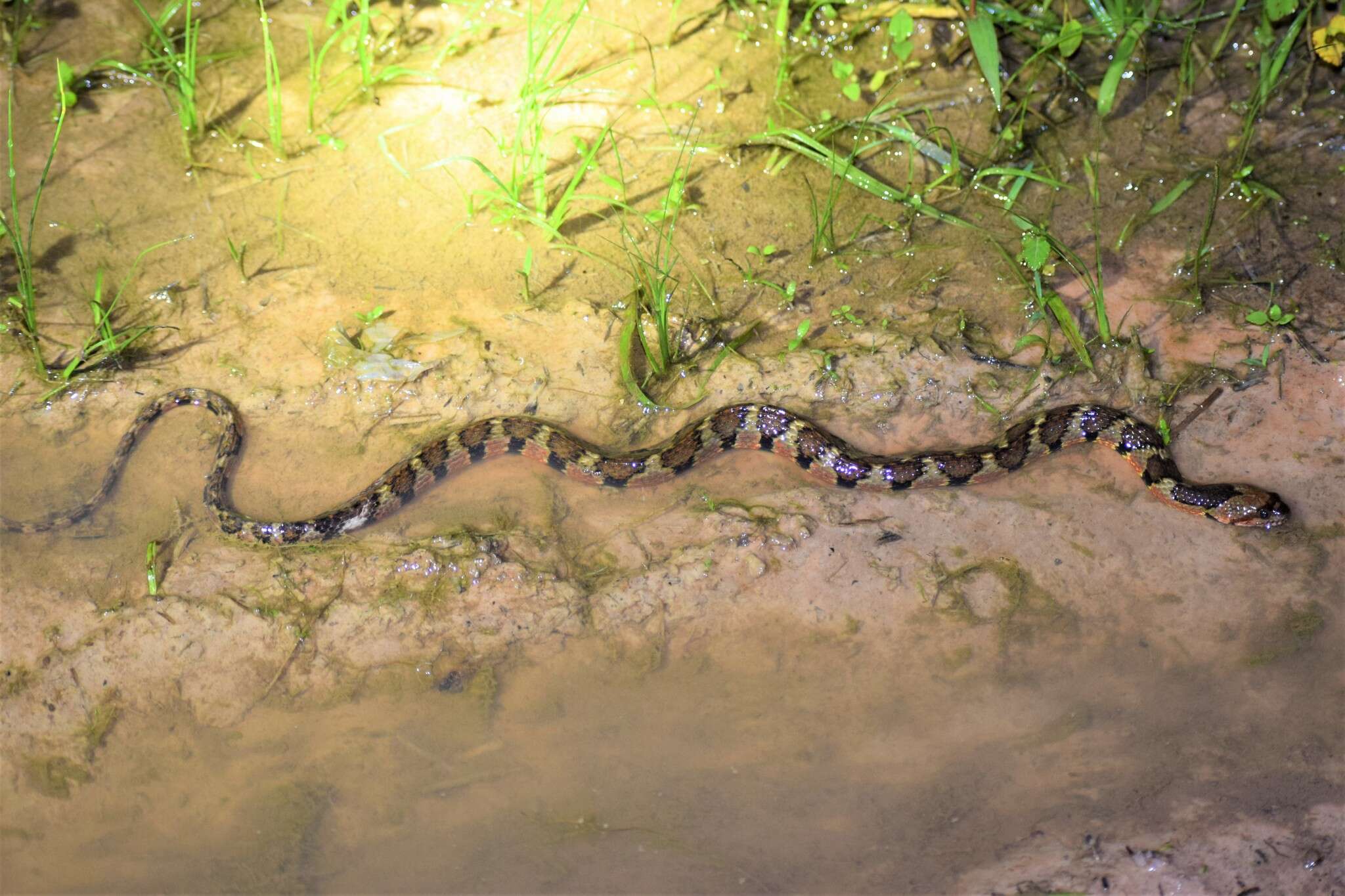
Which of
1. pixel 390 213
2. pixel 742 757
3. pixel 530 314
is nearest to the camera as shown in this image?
pixel 742 757

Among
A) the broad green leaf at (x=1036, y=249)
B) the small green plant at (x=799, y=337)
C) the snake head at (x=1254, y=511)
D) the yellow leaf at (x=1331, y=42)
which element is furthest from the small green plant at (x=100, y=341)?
the yellow leaf at (x=1331, y=42)

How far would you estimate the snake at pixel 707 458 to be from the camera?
570 cm

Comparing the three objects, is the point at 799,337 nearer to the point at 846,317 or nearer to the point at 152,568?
the point at 846,317

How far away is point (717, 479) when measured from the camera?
19.8ft

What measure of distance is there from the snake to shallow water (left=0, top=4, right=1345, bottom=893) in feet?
0.36

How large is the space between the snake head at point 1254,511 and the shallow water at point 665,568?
4.5 inches

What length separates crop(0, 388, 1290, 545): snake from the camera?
5.70 m

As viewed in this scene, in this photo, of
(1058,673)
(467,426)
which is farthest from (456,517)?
(1058,673)

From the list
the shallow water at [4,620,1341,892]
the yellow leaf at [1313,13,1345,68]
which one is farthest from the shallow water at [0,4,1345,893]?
the yellow leaf at [1313,13,1345,68]

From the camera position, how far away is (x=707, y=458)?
6090mm

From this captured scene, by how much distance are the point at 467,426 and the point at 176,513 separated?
74.1 inches

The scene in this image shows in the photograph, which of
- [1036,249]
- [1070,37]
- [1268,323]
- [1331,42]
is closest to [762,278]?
[1036,249]

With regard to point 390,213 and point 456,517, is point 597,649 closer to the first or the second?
point 456,517

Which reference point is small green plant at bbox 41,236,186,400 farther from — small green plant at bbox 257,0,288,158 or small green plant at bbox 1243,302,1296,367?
small green plant at bbox 1243,302,1296,367
